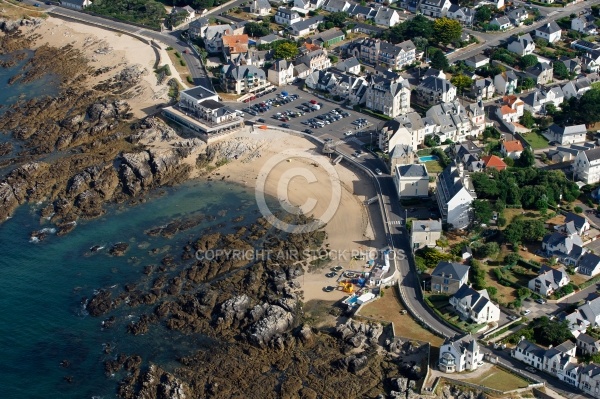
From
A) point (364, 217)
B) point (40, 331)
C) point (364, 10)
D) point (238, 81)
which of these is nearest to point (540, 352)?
point (364, 217)

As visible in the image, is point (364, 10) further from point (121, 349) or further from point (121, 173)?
point (121, 349)

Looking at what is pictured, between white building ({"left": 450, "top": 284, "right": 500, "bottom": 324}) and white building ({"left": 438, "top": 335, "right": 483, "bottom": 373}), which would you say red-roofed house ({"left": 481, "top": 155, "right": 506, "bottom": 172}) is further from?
white building ({"left": 438, "top": 335, "right": 483, "bottom": 373})

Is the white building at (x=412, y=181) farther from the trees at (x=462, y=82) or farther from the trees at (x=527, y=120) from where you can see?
the trees at (x=462, y=82)

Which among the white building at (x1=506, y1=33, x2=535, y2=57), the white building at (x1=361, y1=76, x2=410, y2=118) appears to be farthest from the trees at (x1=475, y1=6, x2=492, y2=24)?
the white building at (x1=361, y1=76, x2=410, y2=118)

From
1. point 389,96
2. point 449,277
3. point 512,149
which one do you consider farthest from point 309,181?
point 449,277

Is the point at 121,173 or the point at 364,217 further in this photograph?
the point at 121,173

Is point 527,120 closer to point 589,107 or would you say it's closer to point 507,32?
point 589,107
